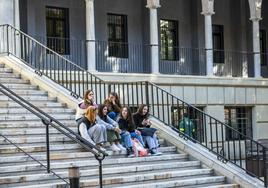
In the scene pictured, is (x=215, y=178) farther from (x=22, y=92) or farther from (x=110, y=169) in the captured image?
(x=22, y=92)

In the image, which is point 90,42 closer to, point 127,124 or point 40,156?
point 127,124

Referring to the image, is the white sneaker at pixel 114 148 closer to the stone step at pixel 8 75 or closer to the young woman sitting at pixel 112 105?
the young woman sitting at pixel 112 105

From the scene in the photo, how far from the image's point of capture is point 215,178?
46.9ft

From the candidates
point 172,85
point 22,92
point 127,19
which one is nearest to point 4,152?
point 22,92

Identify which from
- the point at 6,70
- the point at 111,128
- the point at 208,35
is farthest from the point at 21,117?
the point at 208,35

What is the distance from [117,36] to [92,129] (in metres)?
14.5

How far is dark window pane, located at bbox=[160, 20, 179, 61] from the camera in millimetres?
29000

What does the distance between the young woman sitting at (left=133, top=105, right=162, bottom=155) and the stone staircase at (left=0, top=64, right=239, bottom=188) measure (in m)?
0.31

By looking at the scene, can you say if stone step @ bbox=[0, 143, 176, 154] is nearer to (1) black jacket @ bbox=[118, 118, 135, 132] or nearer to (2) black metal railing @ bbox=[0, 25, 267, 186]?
(1) black jacket @ bbox=[118, 118, 135, 132]

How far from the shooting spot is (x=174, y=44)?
2975 cm

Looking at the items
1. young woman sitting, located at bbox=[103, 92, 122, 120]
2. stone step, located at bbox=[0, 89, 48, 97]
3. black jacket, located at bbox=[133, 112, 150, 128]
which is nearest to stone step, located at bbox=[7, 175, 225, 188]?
black jacket, located at bbox=[133, 112, 150, 128]

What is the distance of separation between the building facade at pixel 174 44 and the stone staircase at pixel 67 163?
7.79 meters

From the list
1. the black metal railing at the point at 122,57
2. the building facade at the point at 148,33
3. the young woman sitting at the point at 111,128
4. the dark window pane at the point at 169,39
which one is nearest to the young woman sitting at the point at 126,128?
the young woman sitting at the point at 111,128

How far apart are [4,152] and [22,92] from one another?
11.8ft
